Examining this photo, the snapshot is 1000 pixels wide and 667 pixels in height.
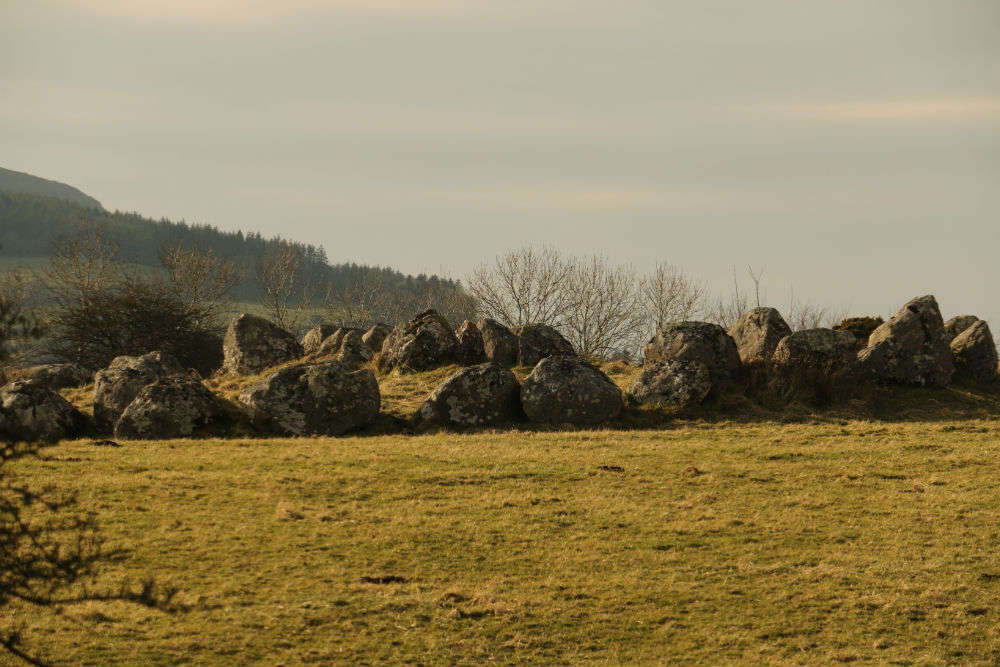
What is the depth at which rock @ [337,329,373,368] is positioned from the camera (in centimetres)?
4681

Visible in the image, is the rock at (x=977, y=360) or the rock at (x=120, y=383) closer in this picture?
the rock at (x=120, y=383)

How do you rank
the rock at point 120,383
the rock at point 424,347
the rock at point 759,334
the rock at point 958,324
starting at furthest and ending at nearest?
1. the rock at point 958,324
2. the rock at point 424,347
3. the rock at point 759,334
4. the rock at point 120,383

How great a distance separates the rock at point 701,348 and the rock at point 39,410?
20.8m

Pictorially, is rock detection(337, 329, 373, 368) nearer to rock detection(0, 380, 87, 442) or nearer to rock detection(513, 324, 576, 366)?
rock detection(513, 324, 576, 366)

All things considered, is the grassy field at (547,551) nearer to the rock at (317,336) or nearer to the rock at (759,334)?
the rock at (759,334)

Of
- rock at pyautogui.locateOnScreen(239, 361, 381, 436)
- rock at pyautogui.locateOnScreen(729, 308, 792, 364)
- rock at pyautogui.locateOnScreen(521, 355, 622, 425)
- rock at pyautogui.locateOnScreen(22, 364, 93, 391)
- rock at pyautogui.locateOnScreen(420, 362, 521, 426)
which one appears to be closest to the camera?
rock at pyautogui.locateOnScreen(239, 361, 381, 436)

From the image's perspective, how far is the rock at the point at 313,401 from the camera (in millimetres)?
34875

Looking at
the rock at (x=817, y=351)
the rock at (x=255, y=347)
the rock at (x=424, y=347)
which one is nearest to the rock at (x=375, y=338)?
the rock at (x=255, y=347)

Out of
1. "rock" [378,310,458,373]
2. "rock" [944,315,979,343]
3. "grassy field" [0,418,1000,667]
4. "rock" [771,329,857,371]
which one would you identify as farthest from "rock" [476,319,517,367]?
"rock" [944,315,979,343]

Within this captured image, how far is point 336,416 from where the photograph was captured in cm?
3497

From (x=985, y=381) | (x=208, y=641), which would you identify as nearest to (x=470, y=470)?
(x=208, y=641)

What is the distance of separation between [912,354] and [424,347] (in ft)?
63.1

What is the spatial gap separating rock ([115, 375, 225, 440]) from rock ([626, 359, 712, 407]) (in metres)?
15.0

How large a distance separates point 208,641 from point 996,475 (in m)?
20.4
